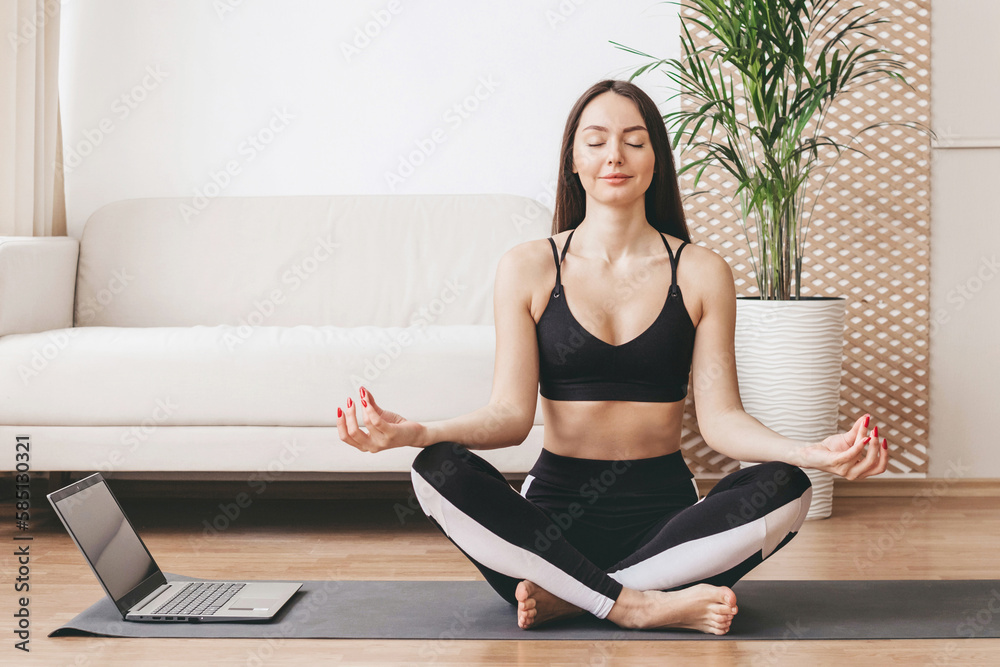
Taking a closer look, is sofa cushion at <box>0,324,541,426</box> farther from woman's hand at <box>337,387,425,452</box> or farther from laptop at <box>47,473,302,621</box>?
woman's hand at <box>337,387,425,452</box>

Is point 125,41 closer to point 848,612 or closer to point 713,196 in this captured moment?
point 713,196

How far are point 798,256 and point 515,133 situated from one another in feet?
3.20

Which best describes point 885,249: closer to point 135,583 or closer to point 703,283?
point 703,283

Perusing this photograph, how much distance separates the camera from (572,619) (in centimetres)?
142

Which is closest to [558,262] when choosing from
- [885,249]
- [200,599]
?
[200,599]

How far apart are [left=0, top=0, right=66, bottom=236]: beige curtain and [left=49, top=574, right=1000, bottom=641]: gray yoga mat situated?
1.56 m

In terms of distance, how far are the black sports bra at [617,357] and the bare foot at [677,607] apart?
319 mm

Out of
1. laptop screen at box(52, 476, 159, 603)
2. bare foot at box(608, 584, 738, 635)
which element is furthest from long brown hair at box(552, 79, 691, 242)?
laptop screen at box(52, 476, 159, 603)

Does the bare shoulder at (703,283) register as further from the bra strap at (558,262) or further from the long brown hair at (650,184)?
the bra strap at (558,262)

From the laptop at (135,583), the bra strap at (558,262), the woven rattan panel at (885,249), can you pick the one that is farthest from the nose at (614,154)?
the woven rattan panel at (885,249)

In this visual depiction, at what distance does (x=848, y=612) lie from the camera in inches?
57.2

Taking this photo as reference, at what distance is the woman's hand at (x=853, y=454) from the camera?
1.11 m

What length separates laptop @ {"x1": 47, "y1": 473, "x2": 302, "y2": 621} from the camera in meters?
1.42

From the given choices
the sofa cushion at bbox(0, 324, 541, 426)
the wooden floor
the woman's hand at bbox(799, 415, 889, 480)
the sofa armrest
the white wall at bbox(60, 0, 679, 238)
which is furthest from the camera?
the white wall at bbox(60, 0, 679, 238)
